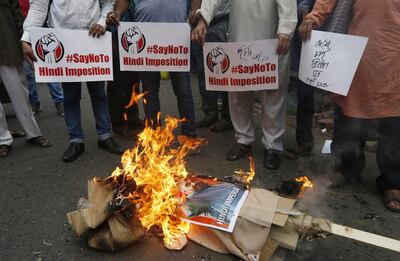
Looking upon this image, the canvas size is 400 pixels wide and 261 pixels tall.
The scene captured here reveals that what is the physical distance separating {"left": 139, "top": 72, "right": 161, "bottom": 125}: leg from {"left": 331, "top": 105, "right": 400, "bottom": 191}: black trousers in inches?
81.9

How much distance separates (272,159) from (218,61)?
4.19 ft

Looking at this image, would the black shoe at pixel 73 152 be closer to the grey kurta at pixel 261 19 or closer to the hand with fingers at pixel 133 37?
the hand with fingers at pixel 133 37

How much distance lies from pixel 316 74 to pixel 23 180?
330cm

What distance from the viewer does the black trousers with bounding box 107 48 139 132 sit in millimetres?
4848

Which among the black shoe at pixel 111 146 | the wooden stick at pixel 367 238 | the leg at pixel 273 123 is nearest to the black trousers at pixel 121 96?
the black shoe at pixel 111 146

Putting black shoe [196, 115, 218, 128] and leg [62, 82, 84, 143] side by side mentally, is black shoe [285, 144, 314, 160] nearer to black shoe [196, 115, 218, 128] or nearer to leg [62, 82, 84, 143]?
black shoe [196, 115, 218, 128]

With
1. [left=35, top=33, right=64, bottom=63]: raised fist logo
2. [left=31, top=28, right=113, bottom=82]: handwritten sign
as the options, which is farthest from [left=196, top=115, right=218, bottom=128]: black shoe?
[left=35, top=33, right=64, bottom=63]: raised fist logo

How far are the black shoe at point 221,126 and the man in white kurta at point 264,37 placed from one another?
0.86 m

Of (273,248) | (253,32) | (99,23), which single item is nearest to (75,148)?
(99,23)

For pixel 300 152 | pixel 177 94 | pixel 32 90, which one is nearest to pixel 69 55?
pixel 177 94

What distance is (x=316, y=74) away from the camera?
3506 millimetres

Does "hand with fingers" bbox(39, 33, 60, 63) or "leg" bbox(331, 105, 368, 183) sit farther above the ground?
"hand with fingers" bbox(39, 33, 60, 63)

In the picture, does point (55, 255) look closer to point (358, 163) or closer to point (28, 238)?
point (28, 238)

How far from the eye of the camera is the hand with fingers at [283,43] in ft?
12.0
